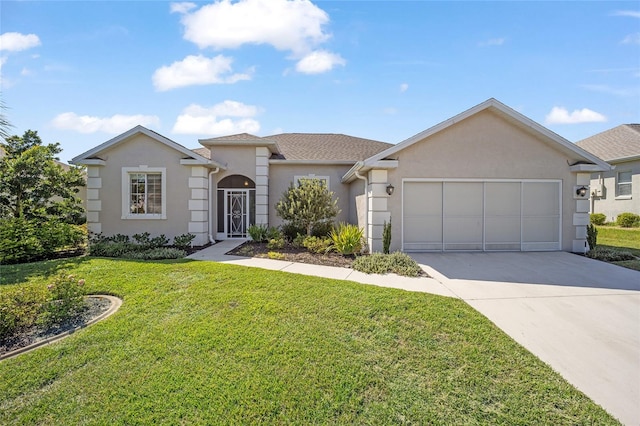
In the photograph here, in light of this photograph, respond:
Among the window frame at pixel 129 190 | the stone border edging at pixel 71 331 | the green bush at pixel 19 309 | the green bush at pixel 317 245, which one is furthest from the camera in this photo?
the window frame at pixel 129 190

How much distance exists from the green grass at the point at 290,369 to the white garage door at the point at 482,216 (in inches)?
199

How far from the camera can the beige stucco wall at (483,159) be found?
10.0 meters

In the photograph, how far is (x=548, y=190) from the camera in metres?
10.4

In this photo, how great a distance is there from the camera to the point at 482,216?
10359 millimetres

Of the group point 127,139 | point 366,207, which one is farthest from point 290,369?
point 127,139

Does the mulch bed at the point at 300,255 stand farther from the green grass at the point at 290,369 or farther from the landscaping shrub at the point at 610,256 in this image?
the landscaping shrub at the point at 610,256

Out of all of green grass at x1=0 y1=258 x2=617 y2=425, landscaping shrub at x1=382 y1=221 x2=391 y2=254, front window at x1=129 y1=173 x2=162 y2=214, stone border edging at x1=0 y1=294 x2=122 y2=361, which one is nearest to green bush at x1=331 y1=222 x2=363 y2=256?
landscaping shrub at x1=382 y1=221 x2=391 y2=254

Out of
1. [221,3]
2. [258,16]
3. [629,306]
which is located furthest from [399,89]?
[629,306]

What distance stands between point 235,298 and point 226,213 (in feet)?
28.6

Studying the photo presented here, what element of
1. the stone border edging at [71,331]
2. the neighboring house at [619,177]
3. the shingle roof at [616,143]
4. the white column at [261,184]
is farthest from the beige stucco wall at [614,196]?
the stone border edging at [71,331]

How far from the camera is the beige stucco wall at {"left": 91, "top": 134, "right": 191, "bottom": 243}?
38.3ft

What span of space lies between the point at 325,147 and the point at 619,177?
16161mm

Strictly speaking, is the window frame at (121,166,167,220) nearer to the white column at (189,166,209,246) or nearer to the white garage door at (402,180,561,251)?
the white column at (189,166,209,246)

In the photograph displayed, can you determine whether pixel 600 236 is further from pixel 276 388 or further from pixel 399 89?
pixel 276 388
